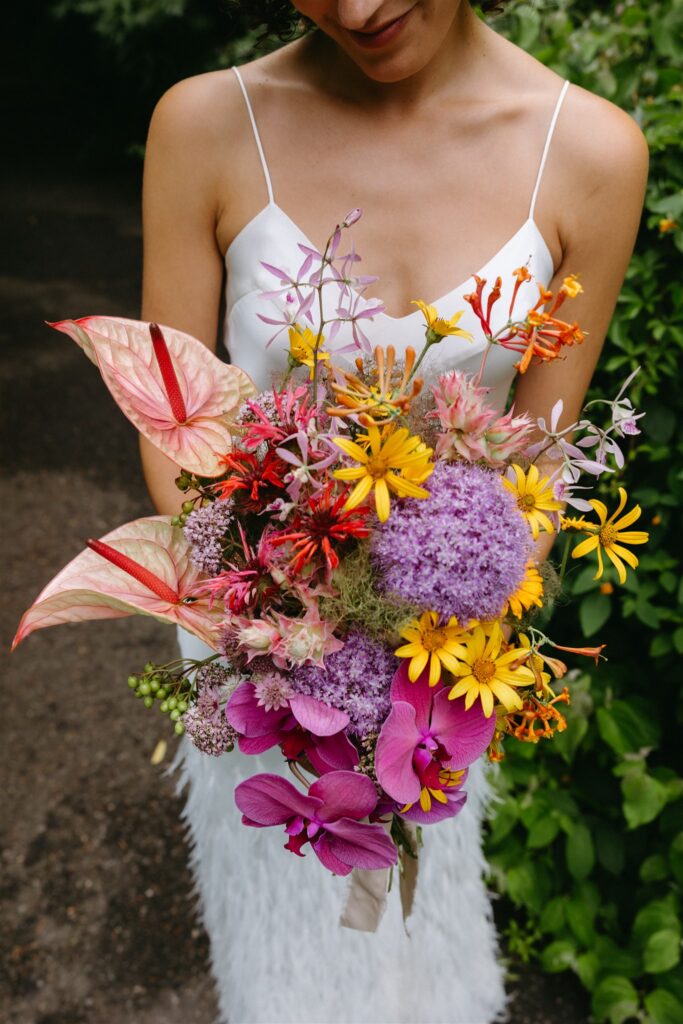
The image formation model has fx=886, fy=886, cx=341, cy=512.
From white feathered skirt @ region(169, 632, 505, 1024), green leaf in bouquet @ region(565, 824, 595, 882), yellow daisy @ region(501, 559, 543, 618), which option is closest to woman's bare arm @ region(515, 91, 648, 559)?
yellow daisy @ region(501, 559, 543, 618)

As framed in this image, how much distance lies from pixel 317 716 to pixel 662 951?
1.38 meters

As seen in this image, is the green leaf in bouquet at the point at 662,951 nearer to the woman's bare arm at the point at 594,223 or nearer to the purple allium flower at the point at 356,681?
the woman's bare arm at the point at 594,223

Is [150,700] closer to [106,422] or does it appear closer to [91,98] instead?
[106,422]

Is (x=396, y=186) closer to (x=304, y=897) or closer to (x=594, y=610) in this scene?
(x=594, y=610)

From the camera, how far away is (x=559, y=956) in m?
2.01

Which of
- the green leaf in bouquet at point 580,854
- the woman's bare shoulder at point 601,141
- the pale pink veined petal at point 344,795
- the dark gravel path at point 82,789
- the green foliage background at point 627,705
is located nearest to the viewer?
the pale pink veined petal at point 344,795

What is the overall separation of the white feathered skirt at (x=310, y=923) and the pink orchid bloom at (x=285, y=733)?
0.58 m

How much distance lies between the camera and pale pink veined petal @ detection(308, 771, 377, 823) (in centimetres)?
81

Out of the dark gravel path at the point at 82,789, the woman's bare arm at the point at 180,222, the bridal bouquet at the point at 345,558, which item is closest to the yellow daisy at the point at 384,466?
the bridal bouquet at the point at 345,558

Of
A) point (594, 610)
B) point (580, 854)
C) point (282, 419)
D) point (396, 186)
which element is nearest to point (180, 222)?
point (396, 186)

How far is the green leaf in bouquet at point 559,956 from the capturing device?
2004mm

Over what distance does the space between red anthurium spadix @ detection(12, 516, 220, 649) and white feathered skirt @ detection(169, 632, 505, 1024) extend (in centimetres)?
60

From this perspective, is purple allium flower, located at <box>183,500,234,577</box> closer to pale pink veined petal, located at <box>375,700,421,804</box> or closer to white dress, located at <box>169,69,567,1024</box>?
pale pink veined petal, located at <box>375,700,421,804</box>

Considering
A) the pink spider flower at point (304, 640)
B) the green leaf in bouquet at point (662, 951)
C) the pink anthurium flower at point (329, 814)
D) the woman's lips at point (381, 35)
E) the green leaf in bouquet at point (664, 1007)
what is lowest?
the green leaf in bouquet at point (664, 1007)
